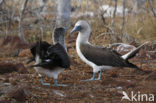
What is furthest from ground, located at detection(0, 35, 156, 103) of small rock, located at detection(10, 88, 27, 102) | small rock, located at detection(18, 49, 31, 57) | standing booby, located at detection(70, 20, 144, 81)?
small rock, located at detection(18, 49, 31, 57)

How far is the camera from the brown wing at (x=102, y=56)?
585cm

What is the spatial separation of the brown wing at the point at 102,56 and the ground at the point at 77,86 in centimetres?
31

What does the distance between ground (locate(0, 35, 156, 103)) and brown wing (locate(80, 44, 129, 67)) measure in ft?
1.02

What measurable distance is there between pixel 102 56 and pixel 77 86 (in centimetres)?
107

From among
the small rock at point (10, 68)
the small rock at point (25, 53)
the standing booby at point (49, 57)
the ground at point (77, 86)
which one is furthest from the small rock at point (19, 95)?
the small rock at point (25, 53)

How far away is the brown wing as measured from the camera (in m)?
5.85

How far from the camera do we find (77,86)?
5148 millimetres

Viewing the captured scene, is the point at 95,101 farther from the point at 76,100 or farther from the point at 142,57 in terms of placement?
the point at 142,57

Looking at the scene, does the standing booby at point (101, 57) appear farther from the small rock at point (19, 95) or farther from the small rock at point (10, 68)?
the small rock at point (19, 95)

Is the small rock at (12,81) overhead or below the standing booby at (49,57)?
below

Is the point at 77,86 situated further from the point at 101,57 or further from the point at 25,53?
the point at 25,53

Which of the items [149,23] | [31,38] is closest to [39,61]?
[149,23]

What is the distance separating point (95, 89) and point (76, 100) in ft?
2.38

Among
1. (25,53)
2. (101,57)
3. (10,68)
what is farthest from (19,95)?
(25,53)
